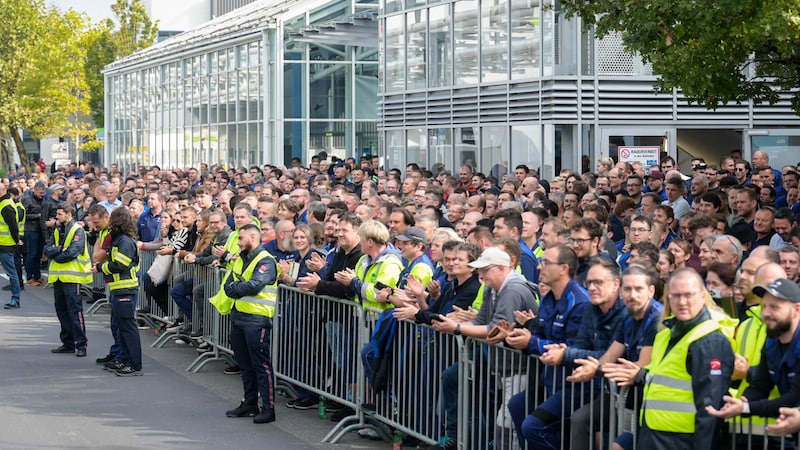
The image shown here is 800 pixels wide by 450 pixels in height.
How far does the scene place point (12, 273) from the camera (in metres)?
20.2

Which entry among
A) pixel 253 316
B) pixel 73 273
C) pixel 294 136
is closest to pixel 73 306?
pixel 73 273

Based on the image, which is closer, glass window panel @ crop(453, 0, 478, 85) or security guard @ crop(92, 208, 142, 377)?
security guard @ crop(92, 208, 142, 377)

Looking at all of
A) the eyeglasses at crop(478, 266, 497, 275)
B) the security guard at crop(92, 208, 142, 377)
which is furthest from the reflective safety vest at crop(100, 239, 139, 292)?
the eyeglasses at crop(478, 266, 497, 275)

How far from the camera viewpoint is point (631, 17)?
15.0 m

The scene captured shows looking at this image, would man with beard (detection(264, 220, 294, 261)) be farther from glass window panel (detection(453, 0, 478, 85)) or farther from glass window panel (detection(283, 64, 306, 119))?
glass window panel (detection(283, 64, 306, 119))

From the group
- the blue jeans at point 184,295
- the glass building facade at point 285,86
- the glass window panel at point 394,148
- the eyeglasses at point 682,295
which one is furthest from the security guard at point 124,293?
the glass building facade at point 285,86

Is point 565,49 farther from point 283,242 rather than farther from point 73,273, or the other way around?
point 283,242

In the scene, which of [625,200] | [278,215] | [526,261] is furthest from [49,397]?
[625,200]

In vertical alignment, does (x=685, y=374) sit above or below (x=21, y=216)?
below

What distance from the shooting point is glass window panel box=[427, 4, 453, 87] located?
28.3 m

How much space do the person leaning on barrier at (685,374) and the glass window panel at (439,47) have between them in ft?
71.1

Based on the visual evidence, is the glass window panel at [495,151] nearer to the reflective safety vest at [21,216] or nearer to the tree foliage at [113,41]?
the reflective safety vest at [21,216]

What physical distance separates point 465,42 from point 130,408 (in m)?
17.1

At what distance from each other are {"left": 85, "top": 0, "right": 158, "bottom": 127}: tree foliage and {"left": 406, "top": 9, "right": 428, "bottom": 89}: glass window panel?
37445 mm
